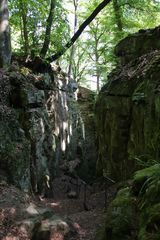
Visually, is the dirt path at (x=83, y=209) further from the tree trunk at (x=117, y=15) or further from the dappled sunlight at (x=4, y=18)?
the tree trunk at (x=117, y=15)

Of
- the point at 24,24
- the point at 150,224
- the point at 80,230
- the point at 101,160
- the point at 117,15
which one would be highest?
the point at 117,15

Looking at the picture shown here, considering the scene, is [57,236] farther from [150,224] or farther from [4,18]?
[4,18]

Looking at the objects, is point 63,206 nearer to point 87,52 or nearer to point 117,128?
point 117,128

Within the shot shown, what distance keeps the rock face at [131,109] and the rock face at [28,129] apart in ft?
8.49

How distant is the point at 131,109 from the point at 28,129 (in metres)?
4.24

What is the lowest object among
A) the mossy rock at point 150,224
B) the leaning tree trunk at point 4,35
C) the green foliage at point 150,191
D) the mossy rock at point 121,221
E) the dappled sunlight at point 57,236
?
the dappled sunlight at point 57,236

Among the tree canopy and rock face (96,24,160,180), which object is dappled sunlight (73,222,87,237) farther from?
the tree canopy

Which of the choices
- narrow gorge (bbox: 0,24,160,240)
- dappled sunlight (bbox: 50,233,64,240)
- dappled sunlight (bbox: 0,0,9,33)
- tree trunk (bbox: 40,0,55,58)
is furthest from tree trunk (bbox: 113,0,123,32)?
dappled sunlight (bbox: 50,233,64,240)

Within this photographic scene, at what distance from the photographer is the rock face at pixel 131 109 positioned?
8.20m

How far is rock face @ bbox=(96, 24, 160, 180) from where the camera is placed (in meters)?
8.20

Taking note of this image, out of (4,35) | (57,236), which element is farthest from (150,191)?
(4,35)

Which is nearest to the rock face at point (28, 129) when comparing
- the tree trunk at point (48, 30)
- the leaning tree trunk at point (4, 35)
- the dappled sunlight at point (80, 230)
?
the leaning tree trunk at point (4, 35)

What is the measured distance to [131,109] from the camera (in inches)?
385

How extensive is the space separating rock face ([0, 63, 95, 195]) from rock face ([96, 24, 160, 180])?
2.59 metres
